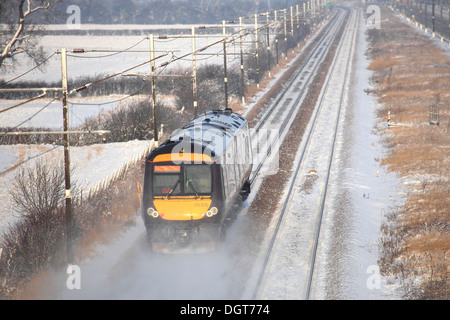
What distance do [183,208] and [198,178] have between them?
35.7 inches

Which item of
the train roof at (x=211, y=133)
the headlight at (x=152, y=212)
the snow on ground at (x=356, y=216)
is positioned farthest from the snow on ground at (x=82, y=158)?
the snow on ground at (x=356, y=216)

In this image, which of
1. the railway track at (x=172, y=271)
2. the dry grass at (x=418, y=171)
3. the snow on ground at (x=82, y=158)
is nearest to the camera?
the railway track at (x=172, y=271)

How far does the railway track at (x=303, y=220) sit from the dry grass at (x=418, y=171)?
7.21ft

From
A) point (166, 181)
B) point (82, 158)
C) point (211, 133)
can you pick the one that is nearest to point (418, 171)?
point (211, 133)

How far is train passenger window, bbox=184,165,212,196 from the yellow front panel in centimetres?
29

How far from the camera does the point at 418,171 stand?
23.4 meters

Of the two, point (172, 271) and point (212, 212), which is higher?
point (212, 212)

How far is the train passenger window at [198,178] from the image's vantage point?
1502 cm

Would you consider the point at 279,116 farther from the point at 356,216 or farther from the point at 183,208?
the point at 183,208

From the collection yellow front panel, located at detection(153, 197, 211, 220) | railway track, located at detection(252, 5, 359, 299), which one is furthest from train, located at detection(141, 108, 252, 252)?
railway track, located at detection(252, 5, 359, 299)

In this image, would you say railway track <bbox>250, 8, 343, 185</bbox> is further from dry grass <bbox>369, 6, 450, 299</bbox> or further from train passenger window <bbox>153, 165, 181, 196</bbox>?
train passenger window <bbox>153, 165, 181, 196</bbox>

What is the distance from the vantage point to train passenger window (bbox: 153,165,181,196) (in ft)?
49.2

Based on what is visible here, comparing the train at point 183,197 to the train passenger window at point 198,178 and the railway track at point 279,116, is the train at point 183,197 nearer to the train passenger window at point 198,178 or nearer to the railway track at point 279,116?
the train passenger window at point 198,178
